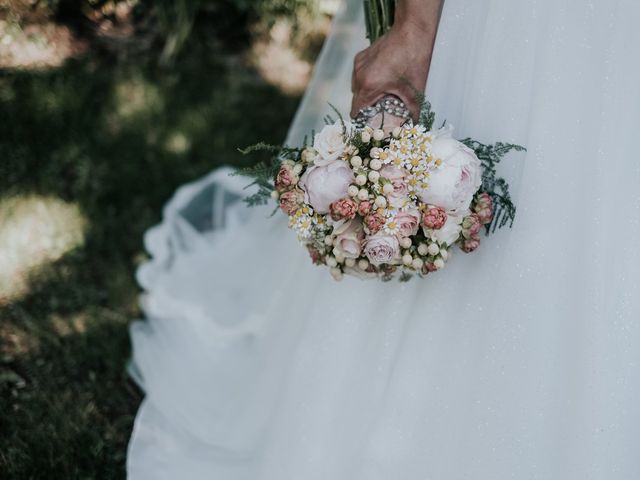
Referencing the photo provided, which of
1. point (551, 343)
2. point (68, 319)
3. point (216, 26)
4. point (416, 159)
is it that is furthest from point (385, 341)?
point (216, 26)

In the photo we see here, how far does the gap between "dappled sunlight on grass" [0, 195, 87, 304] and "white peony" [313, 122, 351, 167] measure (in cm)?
163

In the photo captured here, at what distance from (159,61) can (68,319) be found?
6.39 ft

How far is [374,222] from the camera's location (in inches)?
50.4

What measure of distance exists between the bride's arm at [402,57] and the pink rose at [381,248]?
37 cm

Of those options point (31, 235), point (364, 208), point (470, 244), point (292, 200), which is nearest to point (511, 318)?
point (470, 244)

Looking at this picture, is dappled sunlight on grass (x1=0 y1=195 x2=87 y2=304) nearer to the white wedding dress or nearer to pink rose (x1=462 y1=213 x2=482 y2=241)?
the white wedding dress

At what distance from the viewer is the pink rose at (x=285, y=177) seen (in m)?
1.36

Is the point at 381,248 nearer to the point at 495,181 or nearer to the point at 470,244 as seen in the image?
the point at 470,244

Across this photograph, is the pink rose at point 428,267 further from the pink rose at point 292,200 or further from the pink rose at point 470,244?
the pink rose at point 292,200

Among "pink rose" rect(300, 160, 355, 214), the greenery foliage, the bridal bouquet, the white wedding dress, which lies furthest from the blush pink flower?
the greenery foliage

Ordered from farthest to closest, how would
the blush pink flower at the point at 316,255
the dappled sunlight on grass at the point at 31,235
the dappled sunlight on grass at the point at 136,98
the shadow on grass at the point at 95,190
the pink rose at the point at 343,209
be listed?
1. the dappled sunlight on grass at the point at 136,98
2. the dappled sunlight on grass at the point at 31,235
3. the shadow on grass at the point at 95,190
4. the blush pink flower at the point at 316,255
5. the pink rose at the point at 343,209

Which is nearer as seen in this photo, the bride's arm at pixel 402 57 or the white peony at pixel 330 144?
the white peony at pixel 330 144

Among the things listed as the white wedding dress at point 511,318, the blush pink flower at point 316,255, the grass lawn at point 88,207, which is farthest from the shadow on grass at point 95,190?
the blush pink flower at point 316,255

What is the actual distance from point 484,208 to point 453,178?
0.11 meters
